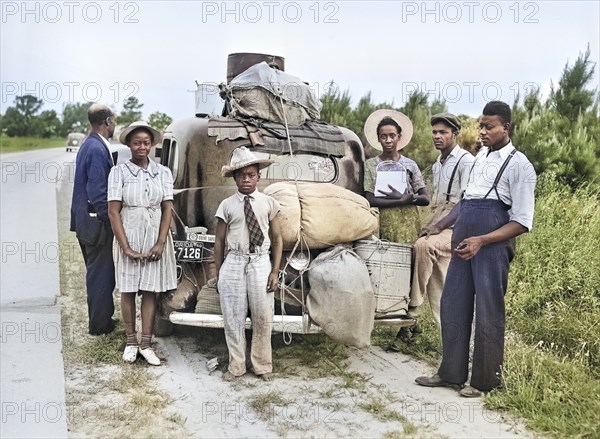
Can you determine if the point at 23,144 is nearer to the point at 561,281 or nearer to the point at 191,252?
the point at 191,252

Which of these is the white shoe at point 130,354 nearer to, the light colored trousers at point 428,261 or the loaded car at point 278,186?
the loaded car at point 278,186

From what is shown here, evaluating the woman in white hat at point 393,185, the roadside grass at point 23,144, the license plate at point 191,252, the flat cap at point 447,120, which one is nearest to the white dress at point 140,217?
the license plate at point 191,252

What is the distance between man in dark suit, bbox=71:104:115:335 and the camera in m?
6.36

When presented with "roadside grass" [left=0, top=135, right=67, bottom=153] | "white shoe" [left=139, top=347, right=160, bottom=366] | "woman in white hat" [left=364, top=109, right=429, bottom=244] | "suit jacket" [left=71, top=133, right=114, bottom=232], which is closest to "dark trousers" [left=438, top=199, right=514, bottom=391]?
"woman in white hat" [left=364, top=109, right=429, bottom=244]

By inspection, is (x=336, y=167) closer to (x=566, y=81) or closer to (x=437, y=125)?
(x=437, y=125)

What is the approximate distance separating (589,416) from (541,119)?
25.8ft

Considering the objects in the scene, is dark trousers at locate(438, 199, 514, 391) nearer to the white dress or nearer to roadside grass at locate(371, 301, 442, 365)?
roadside grass at locate(371, 301, 442, 365)

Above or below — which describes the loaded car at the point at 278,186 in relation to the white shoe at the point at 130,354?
above

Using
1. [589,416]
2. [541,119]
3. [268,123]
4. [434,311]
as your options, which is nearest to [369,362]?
[434,311]

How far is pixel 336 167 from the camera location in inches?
272

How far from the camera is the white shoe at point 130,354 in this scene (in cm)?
573

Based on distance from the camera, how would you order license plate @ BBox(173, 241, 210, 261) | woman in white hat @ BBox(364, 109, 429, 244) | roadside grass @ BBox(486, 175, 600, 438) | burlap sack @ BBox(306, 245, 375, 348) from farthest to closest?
woman in white hat @ BBox(364, 109, 429, 244) → license plate @ BBox(173, 241, 210, 261) → burlap sack @ BBox(306, 245, 375, 348) → roadside grass @ BBox(486, 175, 600, 438)

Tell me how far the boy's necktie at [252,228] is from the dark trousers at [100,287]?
1913mm

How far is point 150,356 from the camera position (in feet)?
18.8
